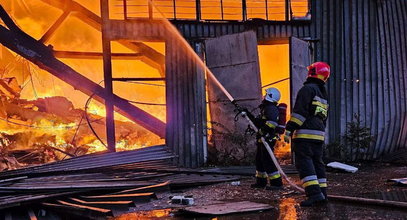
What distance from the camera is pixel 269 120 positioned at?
811 cm

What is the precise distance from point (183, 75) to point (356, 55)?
14.4 ft

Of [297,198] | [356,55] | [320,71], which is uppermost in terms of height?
[356,55]

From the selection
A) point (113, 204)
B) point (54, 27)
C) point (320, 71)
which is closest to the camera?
point (113, 204)

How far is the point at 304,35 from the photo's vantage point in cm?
1173

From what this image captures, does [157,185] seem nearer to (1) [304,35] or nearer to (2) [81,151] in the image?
(2) [81,151]

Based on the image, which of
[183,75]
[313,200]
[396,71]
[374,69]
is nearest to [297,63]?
[374,69]

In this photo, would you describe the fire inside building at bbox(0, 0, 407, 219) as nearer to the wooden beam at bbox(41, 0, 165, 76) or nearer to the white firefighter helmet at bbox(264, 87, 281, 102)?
the wooden beam at bbox(41, 0, 165, 76)

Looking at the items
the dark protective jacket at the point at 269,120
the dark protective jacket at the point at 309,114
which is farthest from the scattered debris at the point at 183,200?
the dark protective jacket at the point at 269,120

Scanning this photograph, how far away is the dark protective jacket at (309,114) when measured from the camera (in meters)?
6.45

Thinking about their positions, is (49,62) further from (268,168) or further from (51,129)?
(268,168)

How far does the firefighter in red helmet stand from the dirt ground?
0.30 m

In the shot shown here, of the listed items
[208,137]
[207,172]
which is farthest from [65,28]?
[207,172]

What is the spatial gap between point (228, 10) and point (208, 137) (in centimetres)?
310

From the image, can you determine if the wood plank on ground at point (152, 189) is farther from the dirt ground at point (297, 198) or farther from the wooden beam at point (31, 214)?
the wooden beam at point (31, 214)
